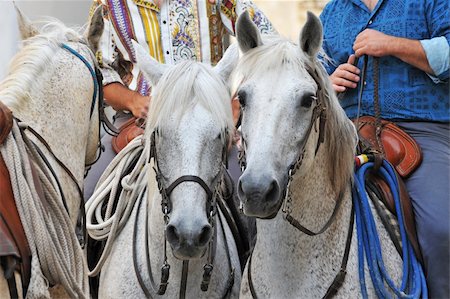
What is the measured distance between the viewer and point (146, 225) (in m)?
3.38

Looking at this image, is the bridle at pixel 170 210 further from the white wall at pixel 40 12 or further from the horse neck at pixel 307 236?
the white wall at pixel 40 12

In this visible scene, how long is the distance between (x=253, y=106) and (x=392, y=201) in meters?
0.82

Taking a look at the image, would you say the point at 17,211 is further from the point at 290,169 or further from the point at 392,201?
the point at 392,201

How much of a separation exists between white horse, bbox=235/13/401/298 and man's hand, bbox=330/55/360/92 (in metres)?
0.55

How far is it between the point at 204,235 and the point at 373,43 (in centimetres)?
123

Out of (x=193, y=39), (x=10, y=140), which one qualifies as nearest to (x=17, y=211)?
(x=10, y=140)

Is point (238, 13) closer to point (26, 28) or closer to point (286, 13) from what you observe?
point (26, 28)

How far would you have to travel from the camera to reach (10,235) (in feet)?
8.13

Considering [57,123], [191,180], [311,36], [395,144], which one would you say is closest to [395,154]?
[395,144]

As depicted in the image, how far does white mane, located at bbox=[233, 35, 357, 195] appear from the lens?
2.79 meters

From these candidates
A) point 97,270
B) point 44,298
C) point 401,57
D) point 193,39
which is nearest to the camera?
point 44,298

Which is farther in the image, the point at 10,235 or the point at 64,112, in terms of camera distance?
the point at 64,112

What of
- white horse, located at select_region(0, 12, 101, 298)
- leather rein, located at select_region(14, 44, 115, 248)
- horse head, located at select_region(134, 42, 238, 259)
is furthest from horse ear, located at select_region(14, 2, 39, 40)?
horse head, located at select_region(134, 42, 238, 259)

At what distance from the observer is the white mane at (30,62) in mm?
2859
